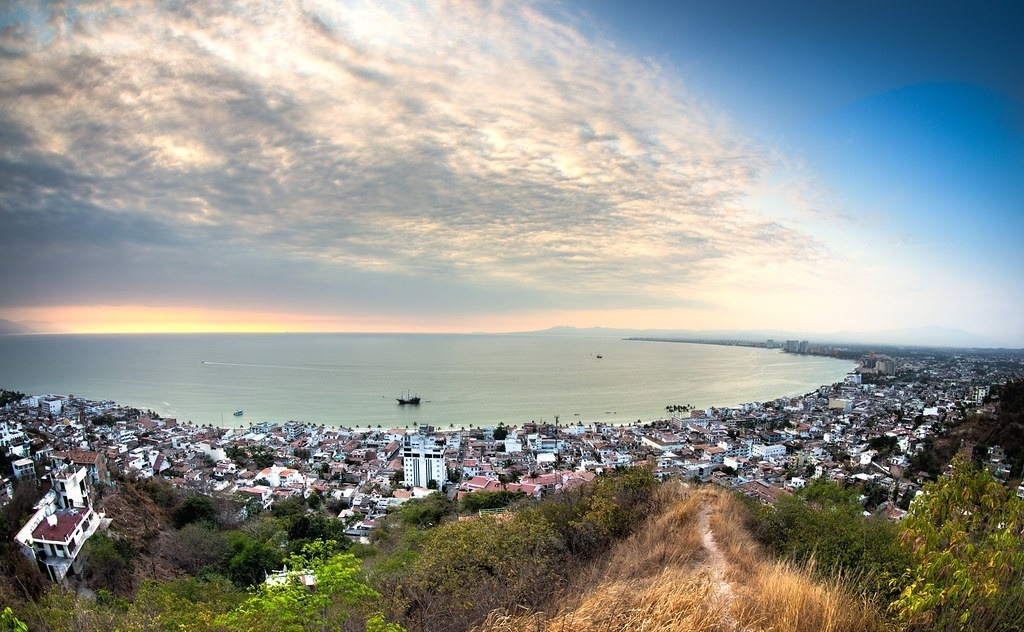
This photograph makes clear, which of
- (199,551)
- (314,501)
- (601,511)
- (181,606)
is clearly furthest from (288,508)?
(601,511)

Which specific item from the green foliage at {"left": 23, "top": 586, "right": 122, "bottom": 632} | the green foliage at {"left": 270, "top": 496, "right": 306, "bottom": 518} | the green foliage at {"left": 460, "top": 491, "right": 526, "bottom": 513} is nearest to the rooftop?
the green foliage at {"left": 23, "top": 586, "right": 122, "bottom": 632}

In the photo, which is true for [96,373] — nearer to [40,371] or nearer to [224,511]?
[40,371]

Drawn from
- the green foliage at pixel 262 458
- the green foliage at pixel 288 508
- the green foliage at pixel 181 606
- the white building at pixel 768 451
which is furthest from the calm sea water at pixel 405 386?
the green foliage at pixel 181 606

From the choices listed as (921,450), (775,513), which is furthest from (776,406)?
(775,513)

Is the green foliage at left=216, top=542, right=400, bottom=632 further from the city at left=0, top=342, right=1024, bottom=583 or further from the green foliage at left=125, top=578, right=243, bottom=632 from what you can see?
the city at left=0, top=342, right=1024, bottom=583

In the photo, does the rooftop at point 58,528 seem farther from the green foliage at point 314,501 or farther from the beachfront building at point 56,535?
the green foliage at point 314,501
